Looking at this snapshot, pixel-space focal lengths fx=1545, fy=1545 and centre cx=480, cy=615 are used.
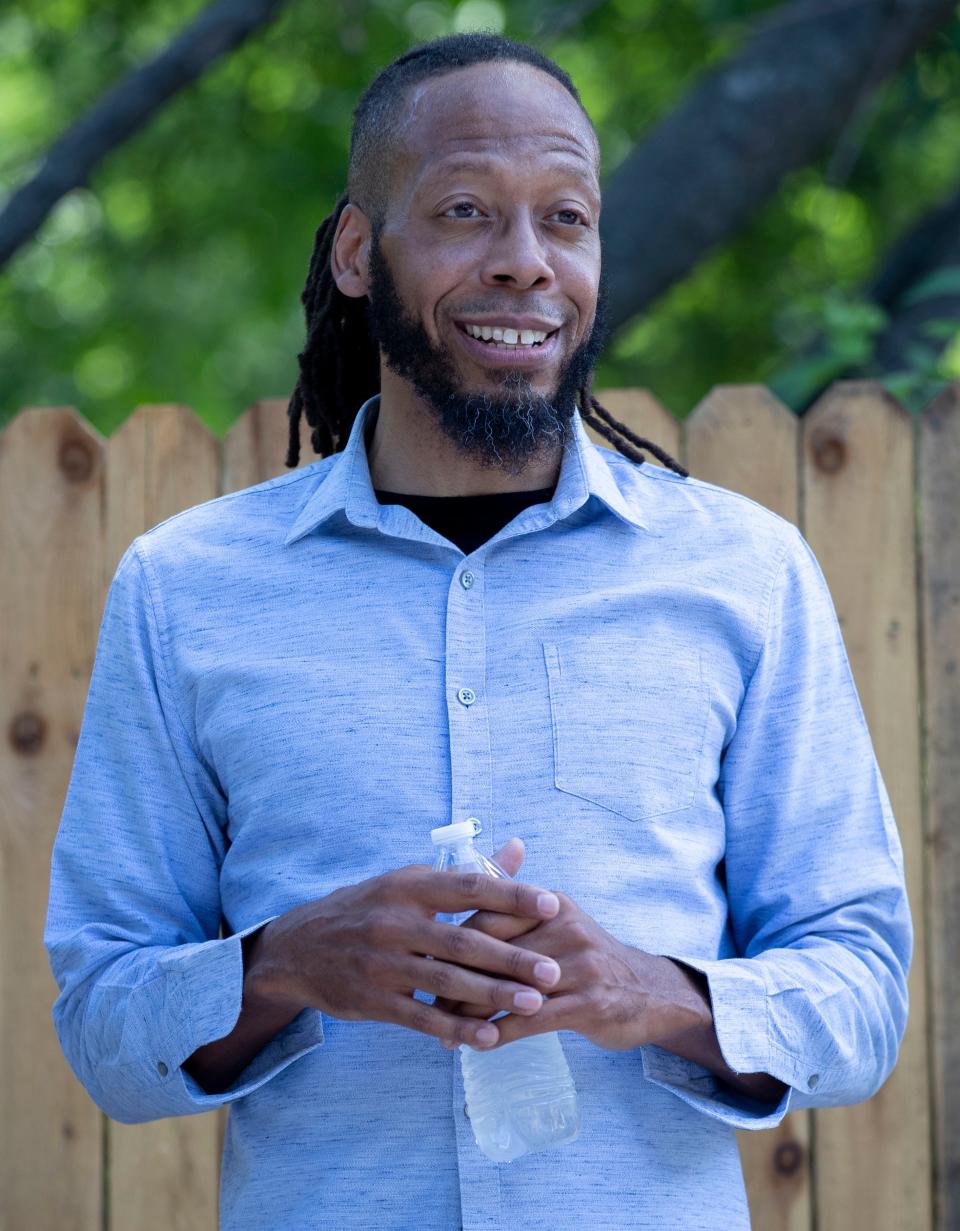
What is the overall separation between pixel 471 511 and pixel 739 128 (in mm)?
2875

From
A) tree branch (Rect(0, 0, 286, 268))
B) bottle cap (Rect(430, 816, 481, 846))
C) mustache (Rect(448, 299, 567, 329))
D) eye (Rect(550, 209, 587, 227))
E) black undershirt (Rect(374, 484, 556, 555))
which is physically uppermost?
tree branch (Rect(0, 0, 286, 268))

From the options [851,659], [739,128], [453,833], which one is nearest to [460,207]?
[453,833]

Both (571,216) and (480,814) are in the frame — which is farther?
(571,216)

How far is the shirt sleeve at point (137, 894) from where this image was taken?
203 centimetres

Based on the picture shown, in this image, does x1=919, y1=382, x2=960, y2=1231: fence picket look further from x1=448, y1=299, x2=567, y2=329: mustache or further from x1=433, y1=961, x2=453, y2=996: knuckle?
x1=433, y1=961, x2=453, y2=996: knuckle

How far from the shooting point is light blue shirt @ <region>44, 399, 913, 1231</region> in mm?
1982

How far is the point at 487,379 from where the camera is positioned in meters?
2.25

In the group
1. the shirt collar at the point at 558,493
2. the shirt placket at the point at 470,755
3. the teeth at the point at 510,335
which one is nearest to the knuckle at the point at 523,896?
the shirt placket at the point at 470,755

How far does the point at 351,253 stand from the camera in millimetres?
2518

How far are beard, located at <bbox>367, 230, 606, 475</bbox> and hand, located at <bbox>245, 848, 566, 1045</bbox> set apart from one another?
→ 712mm

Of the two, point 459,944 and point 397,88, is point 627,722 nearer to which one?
point 459,944

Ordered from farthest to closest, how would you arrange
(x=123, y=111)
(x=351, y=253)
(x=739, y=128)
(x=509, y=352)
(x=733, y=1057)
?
(x=739, y=128) → (x=123, y=111) → (x=351, y=253) → (x=509, y=352) → (x=733, y=1057)

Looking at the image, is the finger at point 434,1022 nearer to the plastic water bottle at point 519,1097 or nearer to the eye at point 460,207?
the plastic water bottle at point 519,1097

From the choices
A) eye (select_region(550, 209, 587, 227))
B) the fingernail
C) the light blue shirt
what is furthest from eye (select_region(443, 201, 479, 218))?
the fingernail
